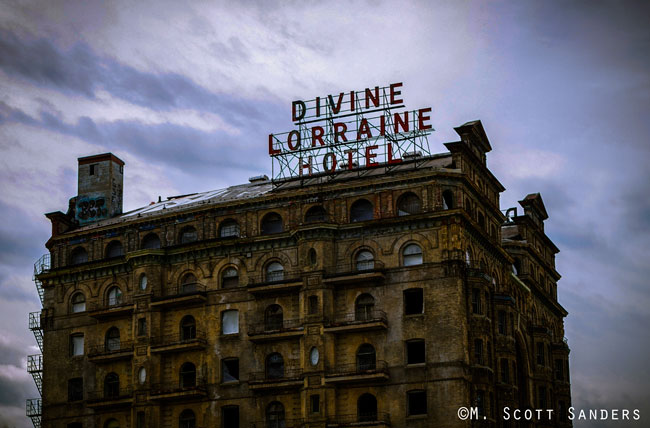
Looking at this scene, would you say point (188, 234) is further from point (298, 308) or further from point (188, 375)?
point (298, 308)

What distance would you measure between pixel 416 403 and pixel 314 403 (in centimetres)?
873

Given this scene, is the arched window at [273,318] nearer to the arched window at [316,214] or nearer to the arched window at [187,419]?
the arched window at [316,214]

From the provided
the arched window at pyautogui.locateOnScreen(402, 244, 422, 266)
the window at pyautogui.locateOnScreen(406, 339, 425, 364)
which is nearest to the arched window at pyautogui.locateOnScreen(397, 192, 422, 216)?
the arched window at pyautogui.locateOnScreen(402, 244, 422, 266)

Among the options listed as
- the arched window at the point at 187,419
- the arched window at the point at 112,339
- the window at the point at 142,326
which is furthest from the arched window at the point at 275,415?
the arched window at the point at 112,339

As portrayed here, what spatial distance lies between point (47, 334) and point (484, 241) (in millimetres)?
44111

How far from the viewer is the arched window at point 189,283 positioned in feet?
348

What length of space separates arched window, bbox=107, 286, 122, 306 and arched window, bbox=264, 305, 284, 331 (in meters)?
16.5

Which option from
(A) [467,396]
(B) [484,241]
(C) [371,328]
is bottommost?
(A) [467,396]

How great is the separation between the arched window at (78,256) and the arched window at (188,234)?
1176 centimetres

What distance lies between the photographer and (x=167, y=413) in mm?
102812

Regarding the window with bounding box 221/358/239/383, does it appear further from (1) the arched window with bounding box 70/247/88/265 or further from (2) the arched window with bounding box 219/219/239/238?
(1) the arched window with bounding box 70/247/88/265

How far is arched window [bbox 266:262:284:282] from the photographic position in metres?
103

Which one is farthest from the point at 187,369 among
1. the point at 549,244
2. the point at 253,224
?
the point at 549,244

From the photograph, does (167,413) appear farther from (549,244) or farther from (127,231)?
(549,244)
